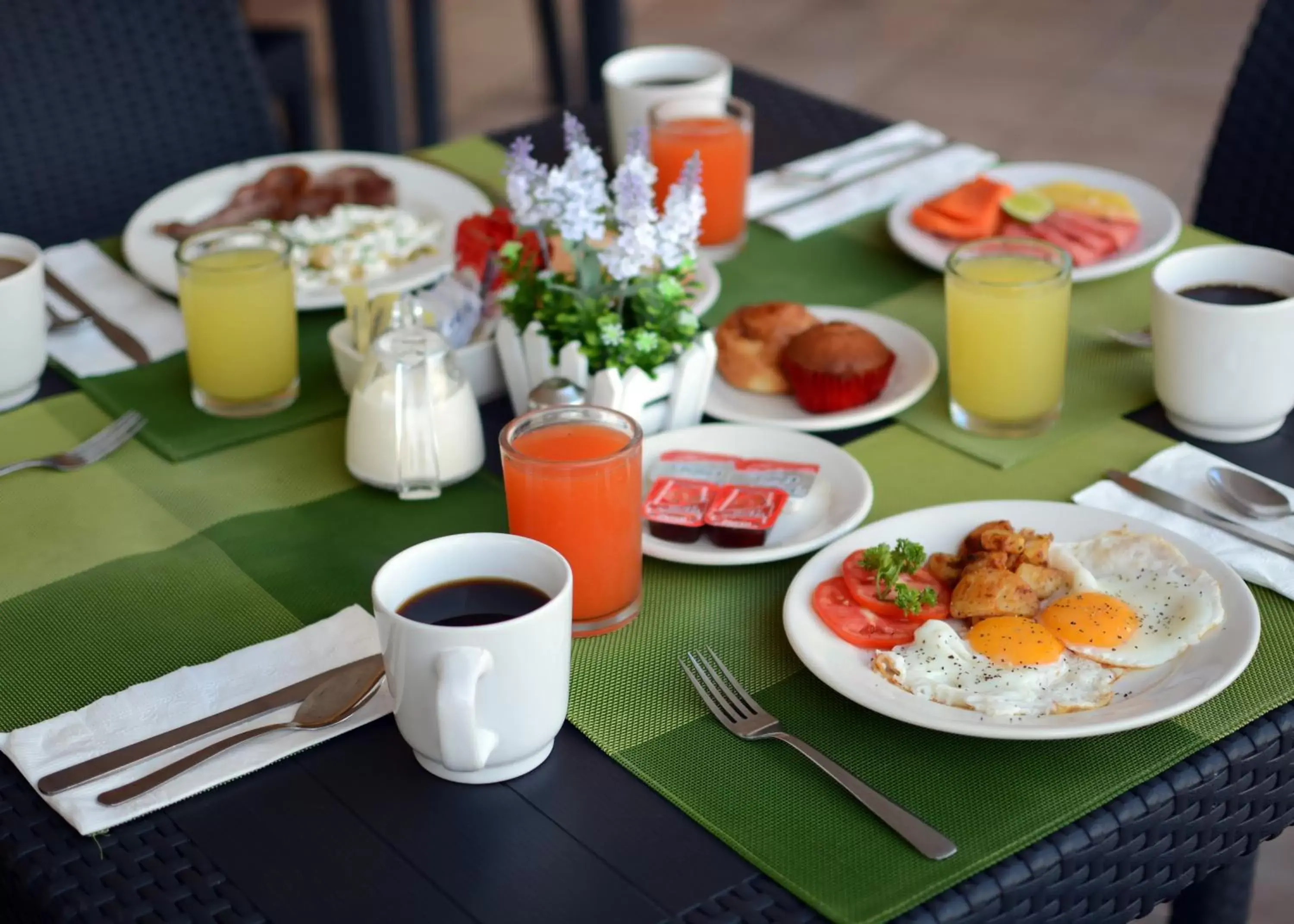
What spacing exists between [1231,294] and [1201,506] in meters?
0.23

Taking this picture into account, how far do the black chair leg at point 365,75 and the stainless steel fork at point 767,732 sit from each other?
250 centimetres

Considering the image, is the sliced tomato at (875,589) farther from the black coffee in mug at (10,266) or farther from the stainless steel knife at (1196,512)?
the black coffee in mug at (10,266)

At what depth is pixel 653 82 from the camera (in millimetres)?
1909

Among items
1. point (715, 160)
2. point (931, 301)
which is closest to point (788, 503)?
point (931, 301)

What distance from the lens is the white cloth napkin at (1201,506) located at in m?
1.12

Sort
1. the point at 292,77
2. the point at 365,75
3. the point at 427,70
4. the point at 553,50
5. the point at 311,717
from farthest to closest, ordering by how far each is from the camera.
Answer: the point at 553,50 → the point at 427,70 → the point at 365,75 → the point at 292,77 → the point at 311,717

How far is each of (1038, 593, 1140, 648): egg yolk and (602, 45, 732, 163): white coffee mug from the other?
0.93 m

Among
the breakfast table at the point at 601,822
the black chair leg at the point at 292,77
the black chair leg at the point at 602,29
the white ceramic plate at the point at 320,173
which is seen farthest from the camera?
the black chair leg at the point at 602,29

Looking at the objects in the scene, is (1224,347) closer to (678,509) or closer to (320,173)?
(678,509)

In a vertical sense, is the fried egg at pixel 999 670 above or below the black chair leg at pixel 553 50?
above

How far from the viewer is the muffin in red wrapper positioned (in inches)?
53.2

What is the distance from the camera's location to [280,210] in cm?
176

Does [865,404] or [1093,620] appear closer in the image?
[1093,620]

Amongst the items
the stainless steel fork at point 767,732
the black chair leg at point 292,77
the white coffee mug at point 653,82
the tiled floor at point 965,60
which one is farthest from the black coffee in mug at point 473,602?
→ the tiled floor at point 965,60
